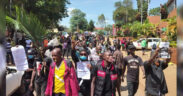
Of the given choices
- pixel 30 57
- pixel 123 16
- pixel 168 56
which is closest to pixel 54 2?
pixel 30 57

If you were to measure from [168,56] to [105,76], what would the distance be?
1673 millimetres

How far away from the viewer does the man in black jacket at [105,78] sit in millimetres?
3381

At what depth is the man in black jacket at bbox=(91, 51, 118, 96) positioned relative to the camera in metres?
3.38

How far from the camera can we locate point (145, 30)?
2783 centimetres

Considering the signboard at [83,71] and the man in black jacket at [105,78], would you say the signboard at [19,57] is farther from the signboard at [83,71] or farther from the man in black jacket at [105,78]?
the signboard at [83,71]

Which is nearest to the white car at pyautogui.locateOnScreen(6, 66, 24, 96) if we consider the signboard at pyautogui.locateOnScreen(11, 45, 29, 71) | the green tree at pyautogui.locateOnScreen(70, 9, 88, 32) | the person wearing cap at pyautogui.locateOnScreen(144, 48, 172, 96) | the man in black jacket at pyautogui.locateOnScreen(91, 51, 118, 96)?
the man in black jacket at pyautogui.locateOnScreen(91, 51, 118, 96)

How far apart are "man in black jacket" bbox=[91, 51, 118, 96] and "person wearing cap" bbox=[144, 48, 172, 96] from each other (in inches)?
41.6

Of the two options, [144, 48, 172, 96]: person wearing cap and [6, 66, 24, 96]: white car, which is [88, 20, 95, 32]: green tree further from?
[144, 48, 172, 96]: person wearing cap

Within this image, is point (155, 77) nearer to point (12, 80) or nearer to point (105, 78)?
point (105, 78)

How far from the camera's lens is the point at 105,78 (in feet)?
11.1

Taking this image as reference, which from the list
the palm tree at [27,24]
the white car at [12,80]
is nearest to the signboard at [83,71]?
the palm tree at [27,24]

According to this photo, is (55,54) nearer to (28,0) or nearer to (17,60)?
(17,60)

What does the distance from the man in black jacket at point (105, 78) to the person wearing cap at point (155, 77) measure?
41.6 inches

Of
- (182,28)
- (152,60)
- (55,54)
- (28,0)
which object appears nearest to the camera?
(182,28)
